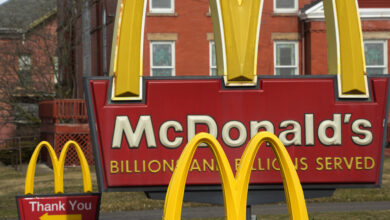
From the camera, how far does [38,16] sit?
1836 inches

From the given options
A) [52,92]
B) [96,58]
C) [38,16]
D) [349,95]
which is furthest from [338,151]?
[38,16]

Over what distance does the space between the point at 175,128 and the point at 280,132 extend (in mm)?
1081

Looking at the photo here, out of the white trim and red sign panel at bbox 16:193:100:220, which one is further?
the white trim

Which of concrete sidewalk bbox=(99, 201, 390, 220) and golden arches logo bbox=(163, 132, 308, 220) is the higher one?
golden arches logo bbox=(163, 132, 308, 220)

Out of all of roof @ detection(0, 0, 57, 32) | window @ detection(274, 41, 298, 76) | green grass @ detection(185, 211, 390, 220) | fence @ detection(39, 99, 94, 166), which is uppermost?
roof @ detection(0, 0, 57, 32)

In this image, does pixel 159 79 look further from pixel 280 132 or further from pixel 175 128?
pixel 280 132

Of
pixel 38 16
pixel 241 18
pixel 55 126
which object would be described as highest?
pixel 38 16

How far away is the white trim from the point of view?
27359 mm

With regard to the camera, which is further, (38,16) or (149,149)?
(38,16)

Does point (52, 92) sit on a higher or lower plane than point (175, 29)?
lower

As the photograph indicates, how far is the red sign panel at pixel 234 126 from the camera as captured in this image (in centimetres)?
734

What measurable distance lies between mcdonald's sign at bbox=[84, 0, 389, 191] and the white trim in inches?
797

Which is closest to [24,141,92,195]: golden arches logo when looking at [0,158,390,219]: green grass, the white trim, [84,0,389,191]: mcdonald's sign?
[84,0,389,191]: mcdonald's sign

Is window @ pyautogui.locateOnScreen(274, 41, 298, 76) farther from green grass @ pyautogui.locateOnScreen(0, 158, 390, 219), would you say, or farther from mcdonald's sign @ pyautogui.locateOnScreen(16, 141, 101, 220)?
mcdonald's sign @ pyautogui.locateOnScreen(16, 141, 101, 220)
